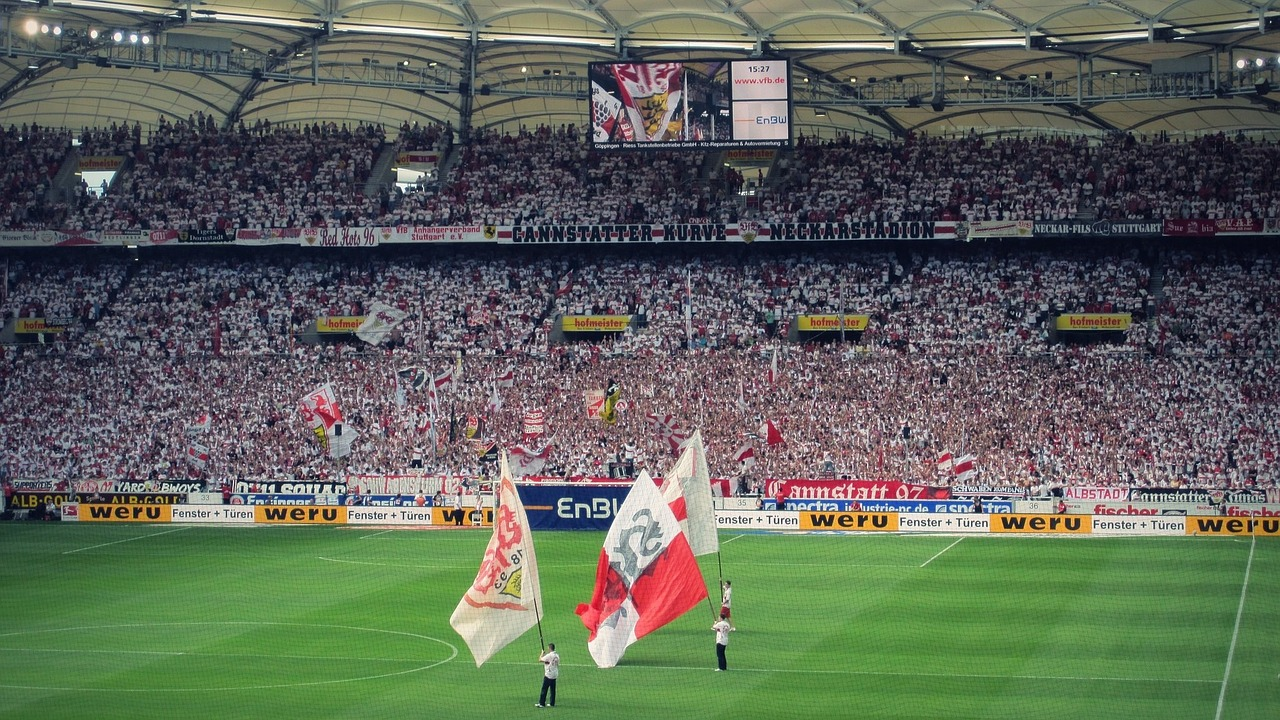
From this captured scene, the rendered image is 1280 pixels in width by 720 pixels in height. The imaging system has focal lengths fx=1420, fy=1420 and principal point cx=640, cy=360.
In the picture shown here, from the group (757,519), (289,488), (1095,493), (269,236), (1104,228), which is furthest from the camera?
(269,236)

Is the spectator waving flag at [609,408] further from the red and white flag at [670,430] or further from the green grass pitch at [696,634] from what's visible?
the green grass pitch at [696,634]

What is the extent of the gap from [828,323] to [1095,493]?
47.2 ft

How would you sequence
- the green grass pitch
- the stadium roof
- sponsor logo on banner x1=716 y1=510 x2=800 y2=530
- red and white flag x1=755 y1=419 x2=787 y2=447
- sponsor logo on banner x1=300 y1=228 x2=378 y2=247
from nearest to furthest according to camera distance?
the green grass pitch, sponsor logo on banner x1=716 y1=510 x2=800 y2=530, red and white flag x1=755 y1=419 x2=787 y2=447, the stadium roof, sponsor logo on banner x1=300 y1=228 x2=378 y2=247

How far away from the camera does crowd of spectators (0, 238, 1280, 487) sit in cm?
5097

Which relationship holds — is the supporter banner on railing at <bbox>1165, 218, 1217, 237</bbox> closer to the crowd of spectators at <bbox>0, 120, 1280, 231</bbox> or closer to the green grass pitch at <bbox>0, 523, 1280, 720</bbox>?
the crowd of spectators at <bbox>0, 120, 1280, 231</bbox>

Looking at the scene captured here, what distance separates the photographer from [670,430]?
2007 inches

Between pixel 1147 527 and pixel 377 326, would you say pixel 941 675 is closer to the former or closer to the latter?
pixel 1147 527

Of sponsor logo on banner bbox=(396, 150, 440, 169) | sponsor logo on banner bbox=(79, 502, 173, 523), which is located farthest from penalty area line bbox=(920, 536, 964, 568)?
sponsor logo on banner bbox=(396, 150, 440, 169)

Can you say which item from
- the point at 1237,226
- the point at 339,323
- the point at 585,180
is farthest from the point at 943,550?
the point at 339,323

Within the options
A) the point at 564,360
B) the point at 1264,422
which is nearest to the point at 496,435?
the point at 564,360

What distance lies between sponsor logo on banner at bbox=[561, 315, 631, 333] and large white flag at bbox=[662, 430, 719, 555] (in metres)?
28.6

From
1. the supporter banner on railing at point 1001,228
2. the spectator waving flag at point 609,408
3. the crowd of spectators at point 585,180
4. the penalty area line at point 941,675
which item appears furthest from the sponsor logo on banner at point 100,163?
the penalty area line at point 941,675

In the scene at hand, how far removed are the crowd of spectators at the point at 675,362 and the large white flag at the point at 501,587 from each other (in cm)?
2708

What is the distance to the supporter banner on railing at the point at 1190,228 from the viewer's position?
56.5 meters
